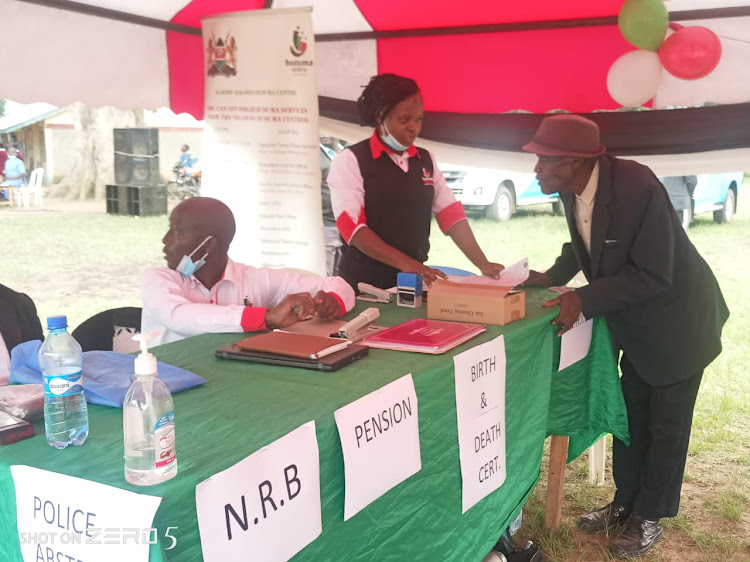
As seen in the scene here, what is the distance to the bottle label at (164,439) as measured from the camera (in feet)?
3.48

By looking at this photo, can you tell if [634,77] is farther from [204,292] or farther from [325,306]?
[204,292]

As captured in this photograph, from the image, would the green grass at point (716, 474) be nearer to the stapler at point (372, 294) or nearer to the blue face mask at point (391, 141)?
the stapler at point (372, 294)

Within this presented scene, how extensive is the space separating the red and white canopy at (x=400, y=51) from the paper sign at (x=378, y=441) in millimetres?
2257

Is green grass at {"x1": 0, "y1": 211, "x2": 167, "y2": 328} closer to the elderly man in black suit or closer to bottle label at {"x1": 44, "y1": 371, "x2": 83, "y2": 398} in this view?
the elderly man in black suit

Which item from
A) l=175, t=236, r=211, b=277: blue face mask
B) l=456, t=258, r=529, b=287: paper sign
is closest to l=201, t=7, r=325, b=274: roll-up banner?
l=456, t=258, r=529, b=287: paper sign

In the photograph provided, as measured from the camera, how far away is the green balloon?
3.23 meters

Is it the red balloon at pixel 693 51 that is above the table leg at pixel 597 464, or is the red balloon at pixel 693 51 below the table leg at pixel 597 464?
above

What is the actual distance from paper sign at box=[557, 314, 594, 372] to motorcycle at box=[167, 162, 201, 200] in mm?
12500

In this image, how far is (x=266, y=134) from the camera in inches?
161

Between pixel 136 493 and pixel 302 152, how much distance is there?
10.4 feet

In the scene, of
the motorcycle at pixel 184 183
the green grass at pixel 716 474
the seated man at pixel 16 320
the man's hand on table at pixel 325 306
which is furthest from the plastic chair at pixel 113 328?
the motorcycle at pixel 184 183

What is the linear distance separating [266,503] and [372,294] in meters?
1.45

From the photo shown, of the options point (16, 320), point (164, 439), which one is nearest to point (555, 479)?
point (16, 320)

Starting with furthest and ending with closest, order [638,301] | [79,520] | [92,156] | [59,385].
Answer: [92,156] < [638,301] < [59,385] < [79,520]
